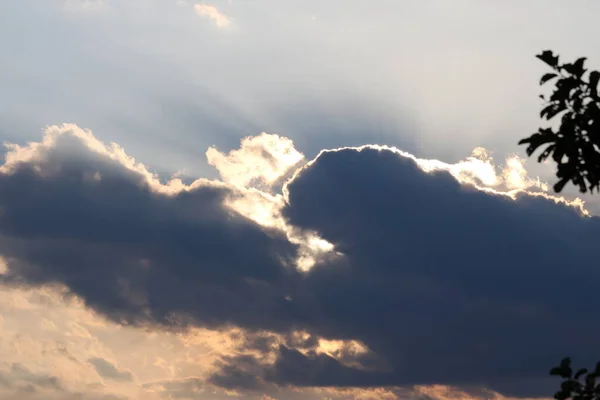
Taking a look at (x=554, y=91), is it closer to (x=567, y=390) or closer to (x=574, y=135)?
(x=574, y=135)

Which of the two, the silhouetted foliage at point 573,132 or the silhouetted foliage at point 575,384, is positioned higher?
the silhouetted foliage at point 573,132

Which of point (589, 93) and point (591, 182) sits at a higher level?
point (589, 93)

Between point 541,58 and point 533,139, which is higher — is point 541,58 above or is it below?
above

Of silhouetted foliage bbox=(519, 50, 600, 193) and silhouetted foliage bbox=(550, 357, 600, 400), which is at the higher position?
silhouetted foliage bbox=(519, 50, 600, 193)

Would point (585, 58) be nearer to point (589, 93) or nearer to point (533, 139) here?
point (589, 93)

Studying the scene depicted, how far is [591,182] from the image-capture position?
37.9 meters

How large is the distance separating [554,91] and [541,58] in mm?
2276

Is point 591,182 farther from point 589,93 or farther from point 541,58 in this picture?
point 541,58

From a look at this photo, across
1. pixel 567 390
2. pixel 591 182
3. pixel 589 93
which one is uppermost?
pixel 589 93

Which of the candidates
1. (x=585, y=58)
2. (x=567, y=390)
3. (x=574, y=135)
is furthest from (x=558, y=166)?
(x=567, y=390)

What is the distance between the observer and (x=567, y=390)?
38875 millimetres

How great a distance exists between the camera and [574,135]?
123 ft

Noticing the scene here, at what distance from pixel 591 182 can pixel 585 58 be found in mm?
5953

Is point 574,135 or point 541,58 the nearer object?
point 574,135
